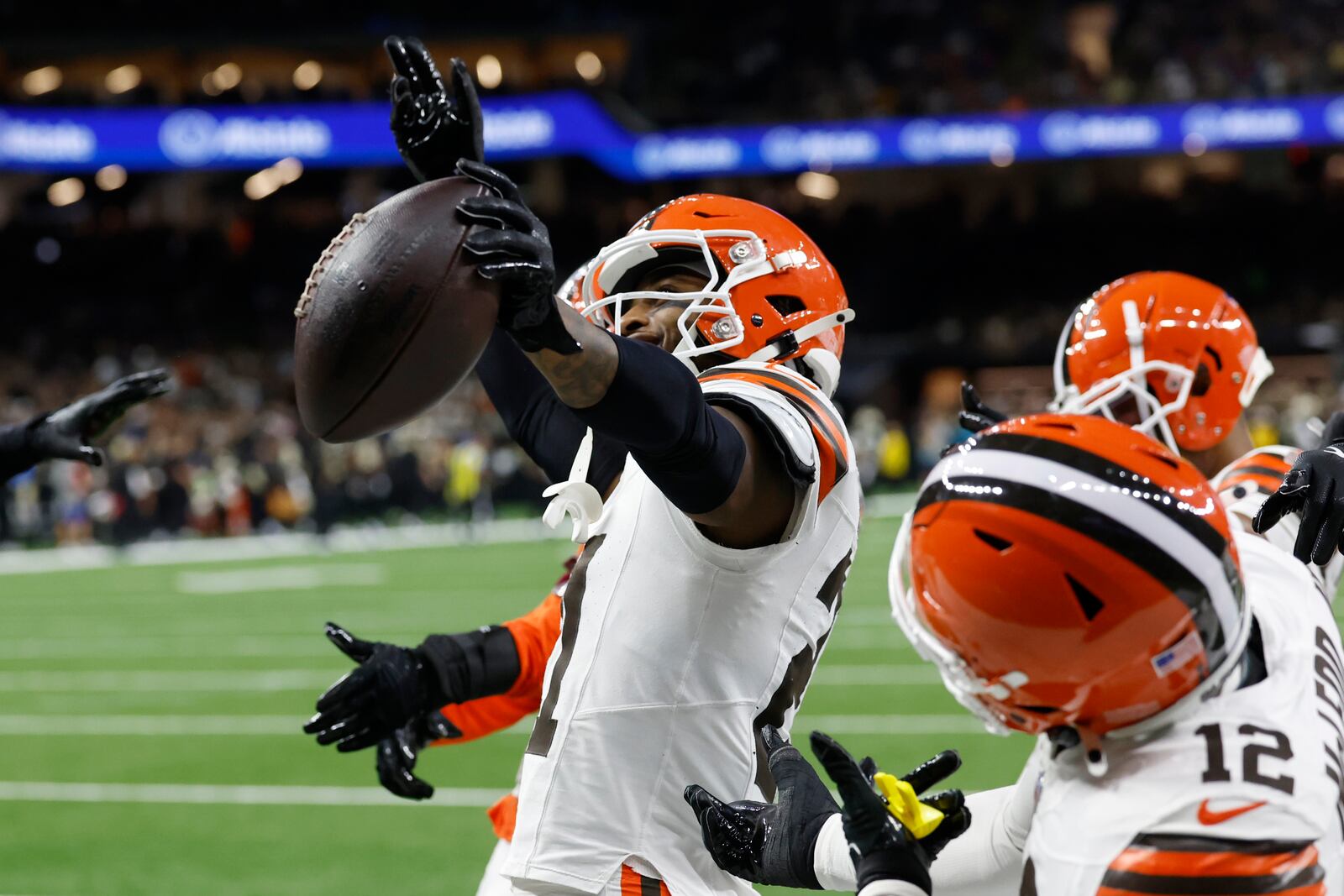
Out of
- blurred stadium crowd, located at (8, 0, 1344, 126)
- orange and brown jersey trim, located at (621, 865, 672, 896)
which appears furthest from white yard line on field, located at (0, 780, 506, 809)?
blurred stadium crowd, located at (8, 0, 1344, 126)

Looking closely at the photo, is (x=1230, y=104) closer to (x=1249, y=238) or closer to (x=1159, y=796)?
(x=1249, y=238)

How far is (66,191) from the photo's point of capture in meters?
29.1

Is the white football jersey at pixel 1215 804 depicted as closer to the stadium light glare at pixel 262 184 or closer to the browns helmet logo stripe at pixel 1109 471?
the browns helmet logo stripe at pixel 1109 471

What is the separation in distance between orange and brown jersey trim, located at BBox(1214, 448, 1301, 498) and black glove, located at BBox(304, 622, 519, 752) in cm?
142

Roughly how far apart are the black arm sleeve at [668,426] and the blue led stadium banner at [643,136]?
23.5 m

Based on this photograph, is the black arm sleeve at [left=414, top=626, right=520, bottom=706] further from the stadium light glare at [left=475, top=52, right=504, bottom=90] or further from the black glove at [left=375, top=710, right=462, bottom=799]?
the stadium light glare at [left=475, top=52, right=504, bottom=90]

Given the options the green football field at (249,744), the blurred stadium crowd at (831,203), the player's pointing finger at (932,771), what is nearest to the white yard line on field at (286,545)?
the blurred stadium crowd at (831,203)

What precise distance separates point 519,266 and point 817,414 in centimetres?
56

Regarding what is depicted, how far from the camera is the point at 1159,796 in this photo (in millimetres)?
1578

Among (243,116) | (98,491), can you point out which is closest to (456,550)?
(98,491)

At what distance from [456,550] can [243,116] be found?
11.9 meters

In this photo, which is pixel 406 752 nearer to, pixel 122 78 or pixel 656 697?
pixel 656 697

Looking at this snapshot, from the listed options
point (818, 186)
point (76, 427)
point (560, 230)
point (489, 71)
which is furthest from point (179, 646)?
point (818, 186)

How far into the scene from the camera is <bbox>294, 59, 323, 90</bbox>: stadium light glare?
96.2ft
